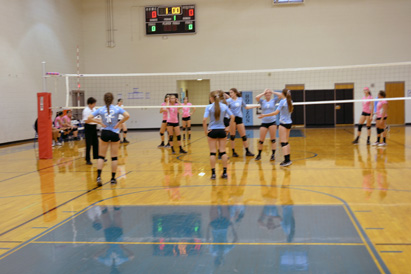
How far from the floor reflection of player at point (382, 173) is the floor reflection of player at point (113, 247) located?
3.72m

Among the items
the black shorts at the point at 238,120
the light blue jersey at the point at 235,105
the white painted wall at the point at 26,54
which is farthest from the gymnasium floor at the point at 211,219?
the white painted wall at the point at 26,54

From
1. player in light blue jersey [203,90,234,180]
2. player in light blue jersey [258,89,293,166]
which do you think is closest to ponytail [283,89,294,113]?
player in light blue jersey [258,89,293,166]

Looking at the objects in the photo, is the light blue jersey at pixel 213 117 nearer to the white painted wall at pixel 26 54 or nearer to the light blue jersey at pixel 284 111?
the light blue jersey at pixel 284 111

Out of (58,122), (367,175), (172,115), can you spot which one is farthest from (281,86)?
(367,175)

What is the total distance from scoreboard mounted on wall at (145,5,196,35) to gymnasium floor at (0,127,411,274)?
1369 centimetres

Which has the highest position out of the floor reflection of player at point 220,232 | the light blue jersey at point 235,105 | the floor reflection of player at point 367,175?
the light blue jersey at point 235,105

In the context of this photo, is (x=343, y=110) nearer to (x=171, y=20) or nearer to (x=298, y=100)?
(x=298, y=100)

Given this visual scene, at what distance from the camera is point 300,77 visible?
21812 mm

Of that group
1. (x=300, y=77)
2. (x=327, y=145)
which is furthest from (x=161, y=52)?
(x=327, y=145)

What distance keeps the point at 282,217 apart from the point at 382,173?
3.67 metres

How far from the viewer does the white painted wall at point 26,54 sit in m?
16.0

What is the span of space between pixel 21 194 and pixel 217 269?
4.72 metres

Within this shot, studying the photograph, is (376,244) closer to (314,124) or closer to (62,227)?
(62,227)

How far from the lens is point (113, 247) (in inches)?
165
